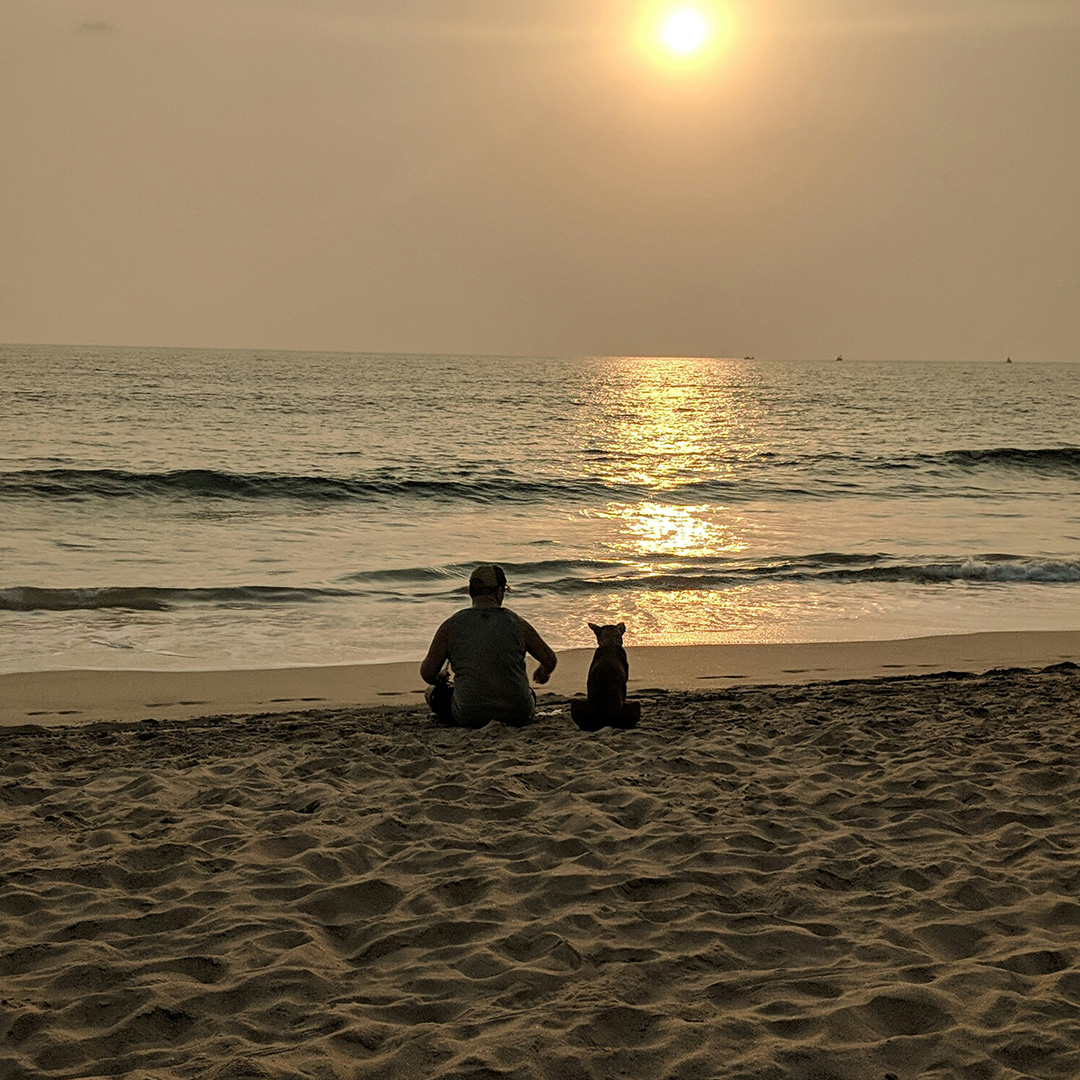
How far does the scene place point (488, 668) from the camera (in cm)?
696

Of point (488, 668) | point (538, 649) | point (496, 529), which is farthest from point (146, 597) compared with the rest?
point (496, 529)

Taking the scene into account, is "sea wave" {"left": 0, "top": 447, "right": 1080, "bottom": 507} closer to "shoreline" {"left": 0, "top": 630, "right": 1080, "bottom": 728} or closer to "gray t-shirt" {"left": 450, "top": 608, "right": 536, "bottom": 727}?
"shoreline" {"left": 0, "top": 630, "right": 1080, "bottom": 728}

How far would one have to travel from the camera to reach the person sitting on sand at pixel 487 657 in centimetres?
687

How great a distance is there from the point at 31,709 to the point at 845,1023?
251 inches

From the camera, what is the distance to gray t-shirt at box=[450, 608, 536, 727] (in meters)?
6.86

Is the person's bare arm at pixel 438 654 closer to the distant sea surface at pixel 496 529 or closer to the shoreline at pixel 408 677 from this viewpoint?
the shoreline at pixel 408 677

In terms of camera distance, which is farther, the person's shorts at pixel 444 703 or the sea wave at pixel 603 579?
the sea wave at pixel 603 579

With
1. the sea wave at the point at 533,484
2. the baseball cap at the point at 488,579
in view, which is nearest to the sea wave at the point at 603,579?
the baseball cap at the point at 488,579

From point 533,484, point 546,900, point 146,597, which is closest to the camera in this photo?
point 546,900

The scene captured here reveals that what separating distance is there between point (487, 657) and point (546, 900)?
2743 mm

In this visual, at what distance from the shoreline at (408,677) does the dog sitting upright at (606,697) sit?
130 cm

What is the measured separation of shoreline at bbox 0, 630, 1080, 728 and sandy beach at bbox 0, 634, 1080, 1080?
893 mm

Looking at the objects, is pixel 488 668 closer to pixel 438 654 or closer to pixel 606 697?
pixel 438 654

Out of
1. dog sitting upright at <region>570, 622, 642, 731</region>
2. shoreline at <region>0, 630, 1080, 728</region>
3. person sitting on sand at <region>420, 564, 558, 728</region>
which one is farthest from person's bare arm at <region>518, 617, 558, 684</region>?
shoreline at <region>0, 630, 1080, 728</region>
